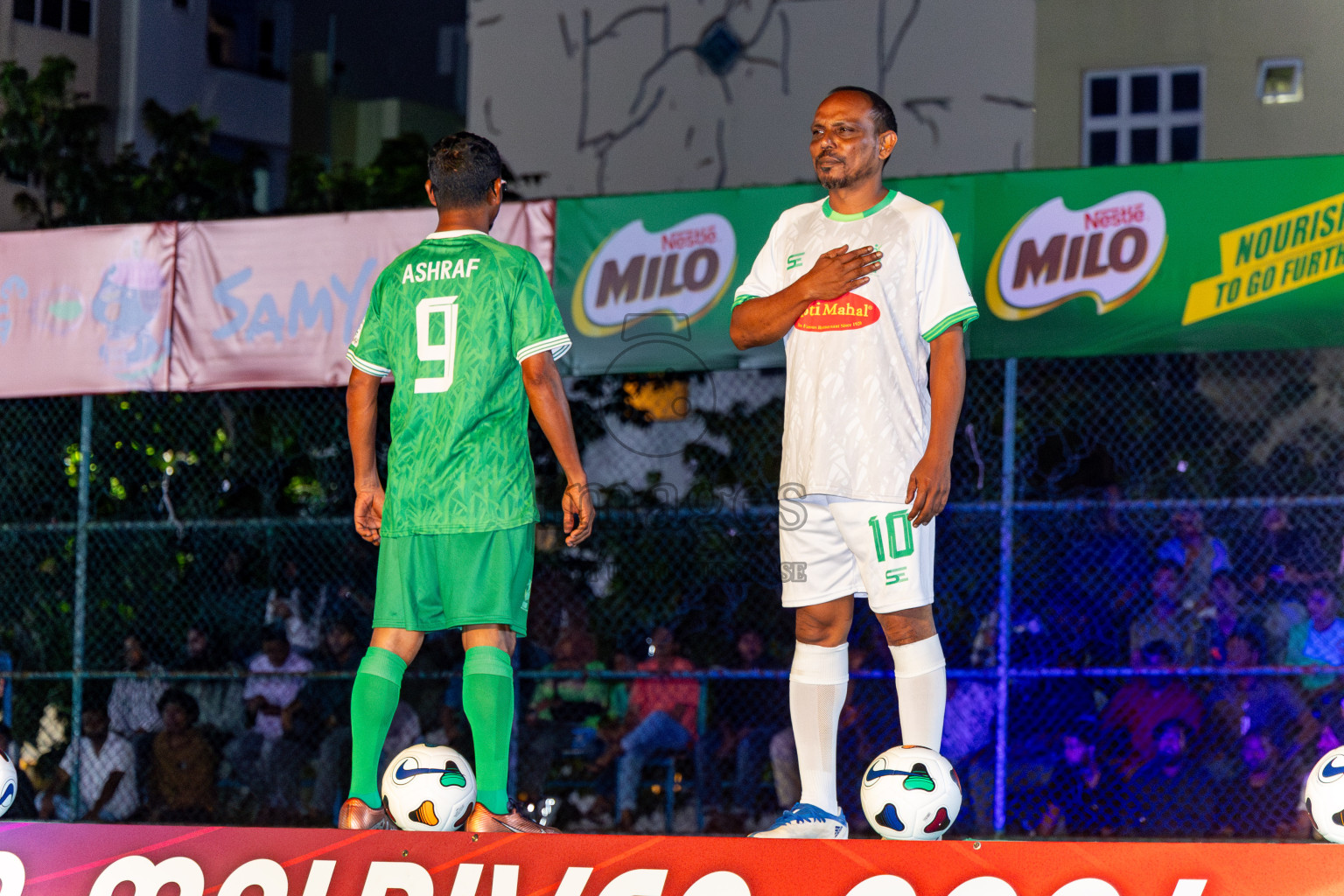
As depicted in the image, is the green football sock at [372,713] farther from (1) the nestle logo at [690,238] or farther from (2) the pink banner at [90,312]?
(2) the pink banner at [90,312]

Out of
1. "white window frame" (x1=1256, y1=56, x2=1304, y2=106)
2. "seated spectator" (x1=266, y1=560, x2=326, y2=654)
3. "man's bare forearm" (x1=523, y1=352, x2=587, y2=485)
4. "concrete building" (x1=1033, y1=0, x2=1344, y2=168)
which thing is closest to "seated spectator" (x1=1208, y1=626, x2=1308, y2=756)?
"man's bare forearm" (x1=523, y1=352, x2=587, y2=485)

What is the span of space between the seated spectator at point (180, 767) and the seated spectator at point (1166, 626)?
4.66m

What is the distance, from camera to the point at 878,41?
13.1 m

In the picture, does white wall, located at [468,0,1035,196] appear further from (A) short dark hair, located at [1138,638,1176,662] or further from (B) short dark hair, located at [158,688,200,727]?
(B) short dark hair, located at [158,688,200,727]

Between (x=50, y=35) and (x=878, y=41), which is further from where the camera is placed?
(x=50, y=35)

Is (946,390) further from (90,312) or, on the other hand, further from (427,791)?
(90,312)

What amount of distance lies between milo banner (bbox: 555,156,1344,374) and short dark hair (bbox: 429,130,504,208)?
2.73 m

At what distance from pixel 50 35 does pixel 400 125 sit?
10.6 m

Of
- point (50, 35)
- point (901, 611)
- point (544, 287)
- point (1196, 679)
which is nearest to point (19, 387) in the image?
point (544, 287)

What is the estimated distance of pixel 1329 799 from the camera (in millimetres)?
3305

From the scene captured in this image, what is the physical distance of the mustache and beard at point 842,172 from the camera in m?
4.03

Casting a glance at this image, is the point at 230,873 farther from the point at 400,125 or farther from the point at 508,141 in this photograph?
the point at 400,125

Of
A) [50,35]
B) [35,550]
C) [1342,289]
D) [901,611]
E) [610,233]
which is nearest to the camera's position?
[901,611]

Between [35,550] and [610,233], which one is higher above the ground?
[610,233]
